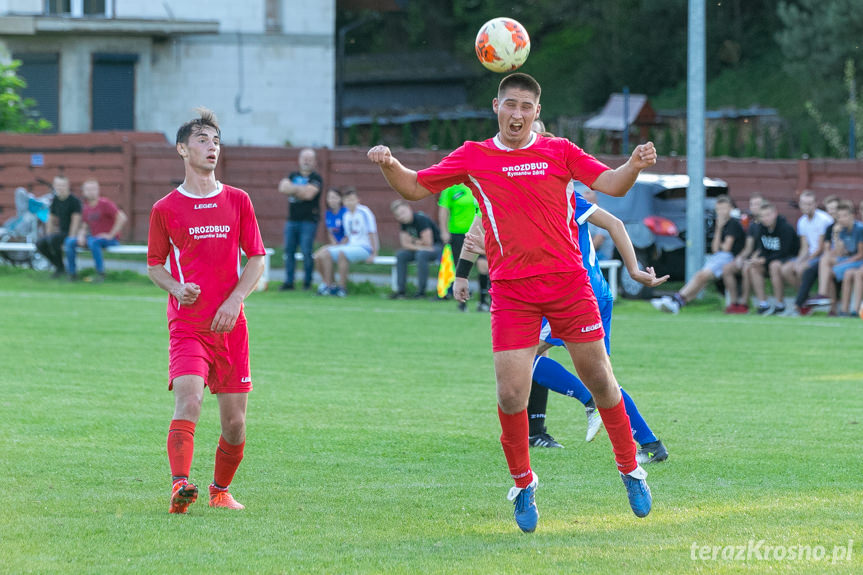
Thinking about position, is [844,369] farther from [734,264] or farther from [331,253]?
[331,253]

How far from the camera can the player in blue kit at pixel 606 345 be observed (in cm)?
741

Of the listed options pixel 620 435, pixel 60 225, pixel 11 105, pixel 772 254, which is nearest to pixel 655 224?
pixel 772 254

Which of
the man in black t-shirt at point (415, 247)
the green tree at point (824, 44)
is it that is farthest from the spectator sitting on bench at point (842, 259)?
the green tree at point (824, 44)

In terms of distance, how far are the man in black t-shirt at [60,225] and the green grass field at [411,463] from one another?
7635mm

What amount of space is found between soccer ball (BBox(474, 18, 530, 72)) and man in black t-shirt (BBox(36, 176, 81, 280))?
15769 millimetres

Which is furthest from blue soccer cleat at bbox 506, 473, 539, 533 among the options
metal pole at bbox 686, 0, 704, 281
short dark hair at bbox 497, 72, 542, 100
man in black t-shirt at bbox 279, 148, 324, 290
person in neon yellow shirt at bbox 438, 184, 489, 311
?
man in black t-shirt at bbox 279, 148, 324, 290

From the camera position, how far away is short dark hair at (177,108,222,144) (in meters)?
6.66

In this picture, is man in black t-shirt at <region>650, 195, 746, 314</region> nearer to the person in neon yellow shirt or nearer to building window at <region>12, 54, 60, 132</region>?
the person in neon yellow shirt

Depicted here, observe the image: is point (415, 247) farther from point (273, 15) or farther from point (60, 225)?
point (273, 15)

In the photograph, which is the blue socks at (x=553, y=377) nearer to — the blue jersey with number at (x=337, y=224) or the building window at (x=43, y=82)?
the blue jersey with number at (x=337, y=224)

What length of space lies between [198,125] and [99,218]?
54.1 feet

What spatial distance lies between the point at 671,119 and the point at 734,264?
2762 cm

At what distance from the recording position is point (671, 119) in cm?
4566

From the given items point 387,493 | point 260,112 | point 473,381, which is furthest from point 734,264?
point 260,112
